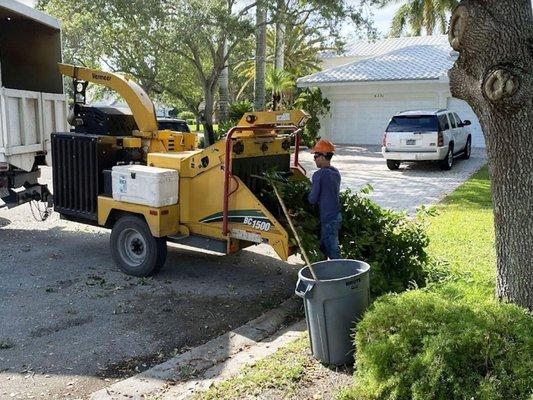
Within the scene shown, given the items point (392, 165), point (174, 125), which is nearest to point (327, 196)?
point (174, 125)

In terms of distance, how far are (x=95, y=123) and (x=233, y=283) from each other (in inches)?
118

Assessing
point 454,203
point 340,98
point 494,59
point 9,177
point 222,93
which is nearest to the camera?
point 494,59

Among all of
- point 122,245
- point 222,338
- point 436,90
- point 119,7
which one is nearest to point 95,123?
point 122,245

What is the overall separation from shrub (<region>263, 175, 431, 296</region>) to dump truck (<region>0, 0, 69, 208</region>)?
410cm

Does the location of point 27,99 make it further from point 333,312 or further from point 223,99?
point 223,99

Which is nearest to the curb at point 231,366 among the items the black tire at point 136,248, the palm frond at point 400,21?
the black tire at point 136,248

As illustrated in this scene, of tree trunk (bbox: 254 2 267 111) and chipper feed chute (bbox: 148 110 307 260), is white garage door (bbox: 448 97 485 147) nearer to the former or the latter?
tree trunk (bbox: 254 2 267 111)

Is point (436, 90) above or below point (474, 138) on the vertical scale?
above

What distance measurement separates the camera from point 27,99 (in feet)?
29.6

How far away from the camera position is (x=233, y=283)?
23.7 ft

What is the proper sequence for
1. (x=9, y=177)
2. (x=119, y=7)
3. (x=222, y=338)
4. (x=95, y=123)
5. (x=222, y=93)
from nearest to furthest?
(x=222, y=338), (x=95, y=123), (x=9, y=177), (x=119, y=7), (x=222, y=93)

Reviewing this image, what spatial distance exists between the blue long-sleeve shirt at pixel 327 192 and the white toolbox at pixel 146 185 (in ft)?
5.54

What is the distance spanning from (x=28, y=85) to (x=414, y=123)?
10971 mm

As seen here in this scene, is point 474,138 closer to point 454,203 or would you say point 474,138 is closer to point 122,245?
point 454,203
